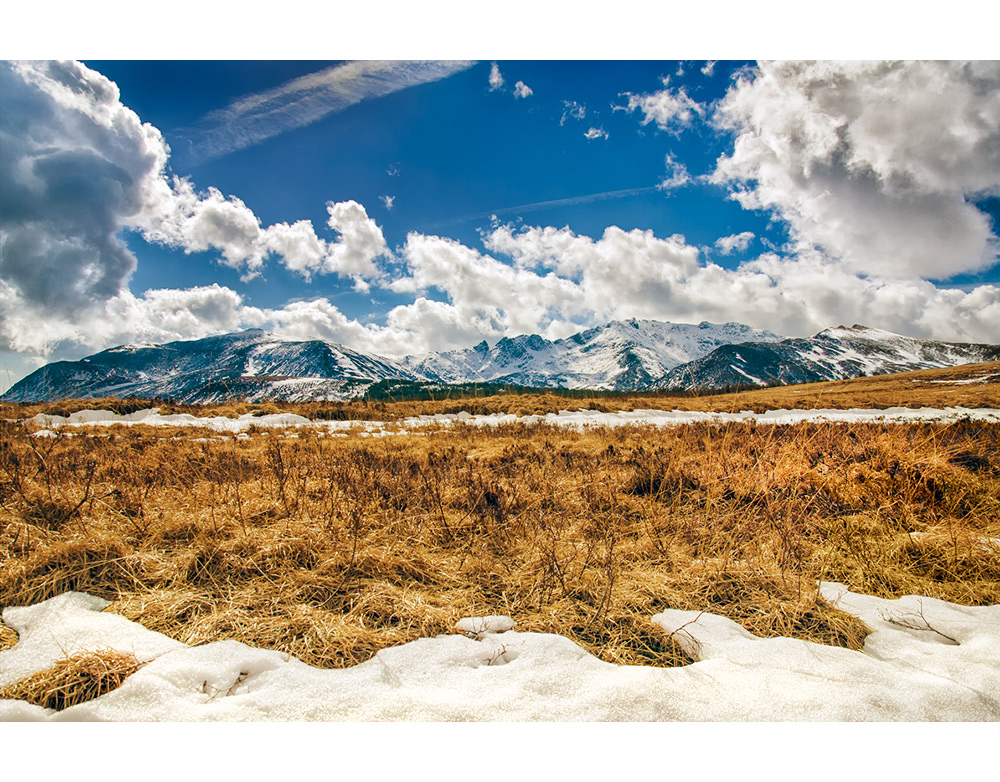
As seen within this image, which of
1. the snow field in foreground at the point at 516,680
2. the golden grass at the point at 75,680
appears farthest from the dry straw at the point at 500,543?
the golden grass at the point at 75,680

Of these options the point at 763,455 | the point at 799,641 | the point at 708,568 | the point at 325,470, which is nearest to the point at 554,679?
the point at 799,641

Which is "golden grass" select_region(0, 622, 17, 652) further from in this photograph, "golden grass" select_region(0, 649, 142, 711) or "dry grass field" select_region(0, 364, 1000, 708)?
"golden grass" select_region(0, 649, 142, 711)

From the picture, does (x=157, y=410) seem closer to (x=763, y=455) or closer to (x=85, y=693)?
(x=85, y=693)

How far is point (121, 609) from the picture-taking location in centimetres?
247

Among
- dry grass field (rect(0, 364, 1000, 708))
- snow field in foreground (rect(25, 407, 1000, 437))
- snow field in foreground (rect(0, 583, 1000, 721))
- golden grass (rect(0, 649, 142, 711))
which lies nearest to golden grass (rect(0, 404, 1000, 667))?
dry grass field (rect(0, 364, 1000, 708))

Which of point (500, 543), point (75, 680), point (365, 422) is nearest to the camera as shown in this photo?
point (75, 680)

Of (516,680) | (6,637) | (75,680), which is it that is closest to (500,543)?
(516,680)

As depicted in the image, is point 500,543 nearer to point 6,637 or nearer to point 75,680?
point 75,680

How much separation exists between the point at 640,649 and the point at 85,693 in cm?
273

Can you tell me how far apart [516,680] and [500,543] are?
161cm

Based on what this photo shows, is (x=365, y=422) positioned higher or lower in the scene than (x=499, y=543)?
higher

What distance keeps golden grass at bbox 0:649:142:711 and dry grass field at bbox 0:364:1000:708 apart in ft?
1.23

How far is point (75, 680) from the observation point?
177cm

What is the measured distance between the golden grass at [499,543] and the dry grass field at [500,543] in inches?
0.7
